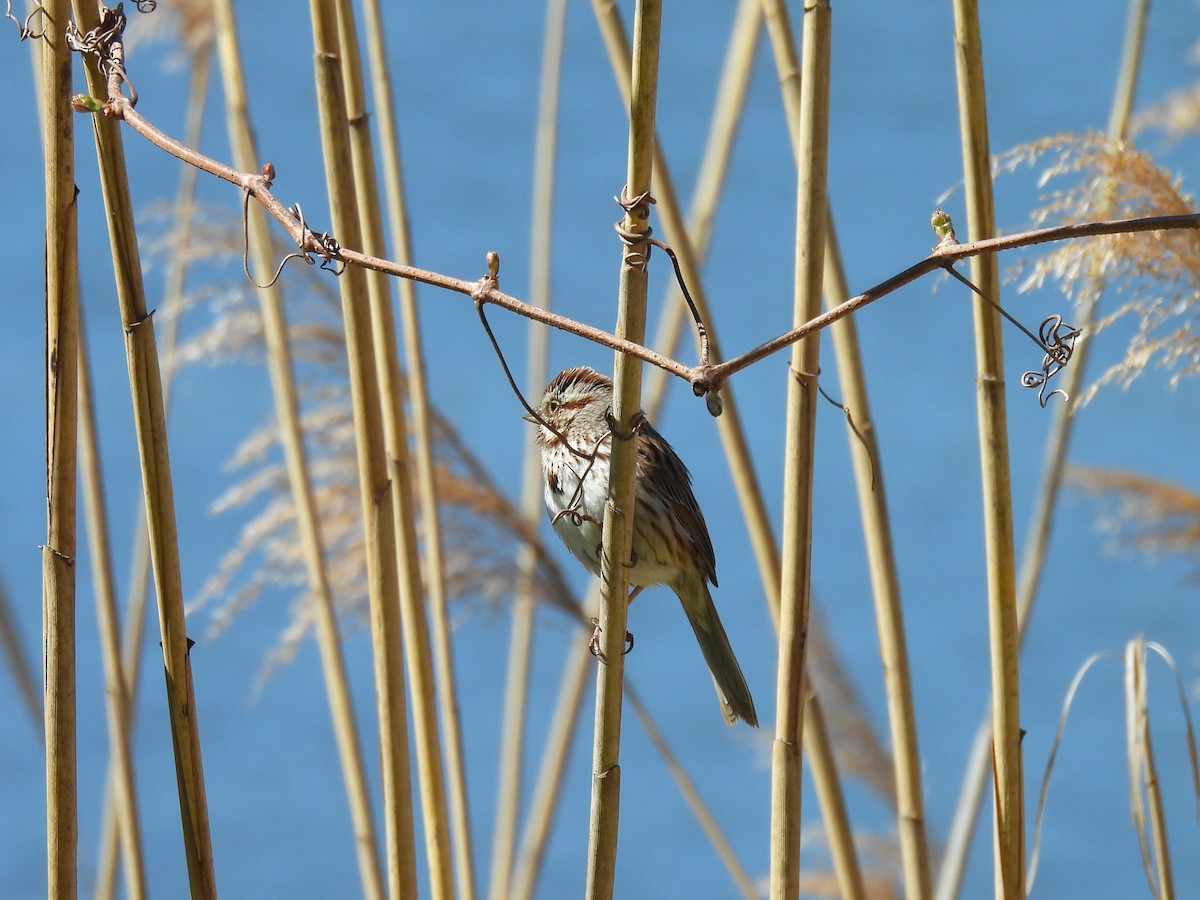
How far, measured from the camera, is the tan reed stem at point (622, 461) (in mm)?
993

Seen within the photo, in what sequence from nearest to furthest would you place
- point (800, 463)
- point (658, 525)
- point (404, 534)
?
point (800, 463) → point (404, 534) → point (658, 525)

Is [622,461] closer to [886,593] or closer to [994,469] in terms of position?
[994,469]

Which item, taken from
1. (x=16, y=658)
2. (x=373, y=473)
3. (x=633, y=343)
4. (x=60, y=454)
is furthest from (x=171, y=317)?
(x=633, y=343)

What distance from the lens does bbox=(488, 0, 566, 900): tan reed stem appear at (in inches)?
99.4

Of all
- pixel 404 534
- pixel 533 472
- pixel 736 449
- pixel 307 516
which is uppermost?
pixel 533 472

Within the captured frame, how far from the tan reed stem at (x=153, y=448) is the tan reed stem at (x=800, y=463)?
22.0 inches

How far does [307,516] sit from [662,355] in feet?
4.09

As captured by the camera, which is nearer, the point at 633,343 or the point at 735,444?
the point at 633,343

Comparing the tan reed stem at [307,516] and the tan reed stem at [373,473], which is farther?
the tan reed stem at [307,516]

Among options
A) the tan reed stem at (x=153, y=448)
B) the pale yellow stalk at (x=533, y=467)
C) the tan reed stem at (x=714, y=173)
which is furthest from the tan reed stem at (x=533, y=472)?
the tan reed stem at (x=153, y=448)

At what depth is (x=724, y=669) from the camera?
2.05 m

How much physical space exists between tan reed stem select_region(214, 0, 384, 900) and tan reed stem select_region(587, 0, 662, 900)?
2.61ft

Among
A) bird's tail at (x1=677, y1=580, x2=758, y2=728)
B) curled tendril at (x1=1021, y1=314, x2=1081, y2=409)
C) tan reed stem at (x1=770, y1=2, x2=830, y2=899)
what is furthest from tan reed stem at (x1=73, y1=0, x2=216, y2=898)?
bird's tail at (x1=677, y1=580, x2=758, y2=728)

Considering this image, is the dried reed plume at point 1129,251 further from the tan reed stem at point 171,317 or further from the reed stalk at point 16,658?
the tan reed stem at point 171,317
